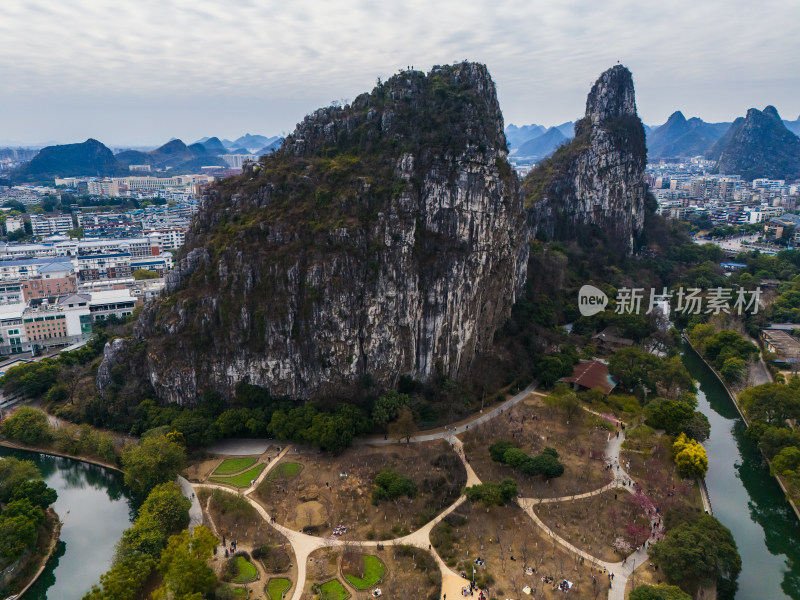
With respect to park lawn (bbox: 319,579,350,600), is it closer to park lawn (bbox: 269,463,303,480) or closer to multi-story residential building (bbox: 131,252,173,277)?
park lawn (bbox: 269,463,303,480)

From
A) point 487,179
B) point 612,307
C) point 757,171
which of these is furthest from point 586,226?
point 757,171

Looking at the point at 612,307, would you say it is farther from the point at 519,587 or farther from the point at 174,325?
the point at 174,325

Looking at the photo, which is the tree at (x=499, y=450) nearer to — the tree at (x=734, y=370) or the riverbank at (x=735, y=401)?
the riverbank at (x=735, y=401)

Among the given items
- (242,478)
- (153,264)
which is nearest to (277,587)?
(242,478)

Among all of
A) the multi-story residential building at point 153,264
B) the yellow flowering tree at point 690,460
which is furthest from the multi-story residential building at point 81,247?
the yellow flowering tree at point 690,460

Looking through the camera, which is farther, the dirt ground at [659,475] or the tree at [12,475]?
the dirt ground at [659,475]

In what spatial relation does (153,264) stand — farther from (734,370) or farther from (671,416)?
(734,370)

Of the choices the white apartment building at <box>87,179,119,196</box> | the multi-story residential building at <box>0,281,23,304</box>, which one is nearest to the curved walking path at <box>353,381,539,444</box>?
the multi-story residential building at <box>0,281,23,304</box>

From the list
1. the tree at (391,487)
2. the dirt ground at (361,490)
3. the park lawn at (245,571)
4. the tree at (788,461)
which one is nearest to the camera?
the park lawn at (245,571)
